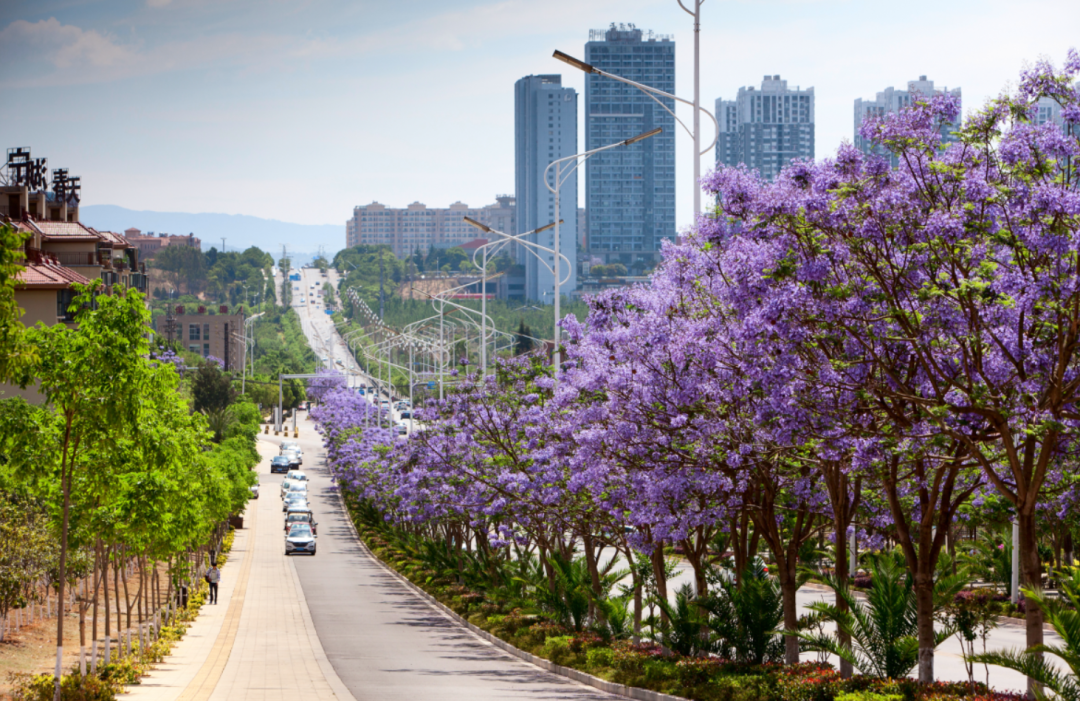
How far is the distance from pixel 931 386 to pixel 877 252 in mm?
1719

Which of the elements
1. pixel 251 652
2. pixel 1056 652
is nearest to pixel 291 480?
pixel 251 652

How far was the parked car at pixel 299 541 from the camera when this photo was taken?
5572 cm

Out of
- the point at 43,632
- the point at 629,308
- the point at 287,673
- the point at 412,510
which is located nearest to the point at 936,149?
the point at 629,308

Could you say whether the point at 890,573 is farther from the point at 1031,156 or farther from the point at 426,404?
the point at 426,404

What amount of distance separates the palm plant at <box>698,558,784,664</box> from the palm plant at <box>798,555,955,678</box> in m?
2.69

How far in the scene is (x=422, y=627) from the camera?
102 ft

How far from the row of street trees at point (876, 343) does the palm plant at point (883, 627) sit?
0.32 metres

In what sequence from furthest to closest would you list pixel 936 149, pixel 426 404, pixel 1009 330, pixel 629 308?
pixel 426 404, pixel 629 308, pixel 936 149, pixel 1009 330

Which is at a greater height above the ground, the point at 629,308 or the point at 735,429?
the point at 629,308

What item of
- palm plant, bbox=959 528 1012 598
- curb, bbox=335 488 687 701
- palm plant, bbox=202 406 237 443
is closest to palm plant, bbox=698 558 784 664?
curb, bbox=335 488 687 701

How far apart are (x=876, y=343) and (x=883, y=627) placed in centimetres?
425

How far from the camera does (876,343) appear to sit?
13.5 m

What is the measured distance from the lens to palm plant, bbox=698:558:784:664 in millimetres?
18641

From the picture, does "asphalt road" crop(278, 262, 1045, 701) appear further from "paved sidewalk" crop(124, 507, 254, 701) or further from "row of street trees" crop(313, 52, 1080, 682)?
"row of street trees" crop(313, 52, 1080, 682)
